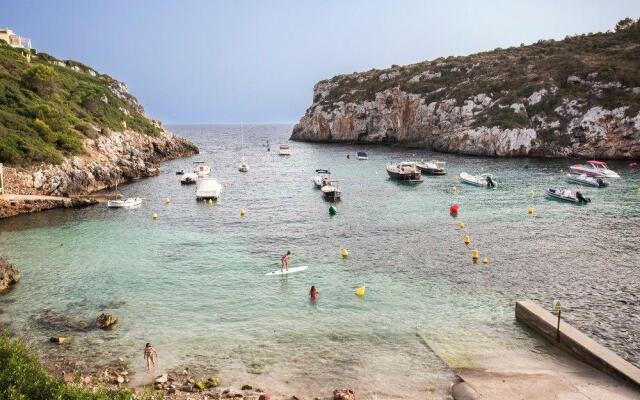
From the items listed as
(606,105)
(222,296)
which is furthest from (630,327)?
(606,105)

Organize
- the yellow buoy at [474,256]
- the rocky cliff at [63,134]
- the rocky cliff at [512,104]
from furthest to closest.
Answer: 1. the rocky cliff at [512,104]
2. the rocky cliff at [63,134]
3. the yellow buoy at [474,256]

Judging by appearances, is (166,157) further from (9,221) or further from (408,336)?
(408,336)

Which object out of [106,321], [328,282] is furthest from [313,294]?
[106,321]

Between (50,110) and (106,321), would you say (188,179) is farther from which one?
(106,321)

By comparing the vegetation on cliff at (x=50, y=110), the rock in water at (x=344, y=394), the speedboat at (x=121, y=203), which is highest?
the vegetation on cliff at (x=50, y=110)

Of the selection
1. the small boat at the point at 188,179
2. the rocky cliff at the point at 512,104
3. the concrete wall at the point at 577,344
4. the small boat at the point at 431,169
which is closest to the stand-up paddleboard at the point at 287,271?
the concrete wall at the point at 577,344

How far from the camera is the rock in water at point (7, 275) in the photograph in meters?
30.1

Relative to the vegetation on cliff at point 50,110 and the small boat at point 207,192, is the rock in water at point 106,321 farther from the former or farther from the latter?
the vegetation on cliff at point 50,110

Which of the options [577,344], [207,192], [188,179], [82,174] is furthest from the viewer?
[188,179]

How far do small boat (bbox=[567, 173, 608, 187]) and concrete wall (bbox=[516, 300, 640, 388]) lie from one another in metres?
49.9

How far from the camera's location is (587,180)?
6781cm

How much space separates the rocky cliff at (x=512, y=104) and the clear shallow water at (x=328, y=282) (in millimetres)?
40917

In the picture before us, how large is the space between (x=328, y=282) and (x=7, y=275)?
2046cm

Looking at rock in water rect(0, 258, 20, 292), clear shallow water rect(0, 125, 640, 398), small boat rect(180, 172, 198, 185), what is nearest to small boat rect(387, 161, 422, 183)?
clear shallow water rect(0, 125, 640, 398)
